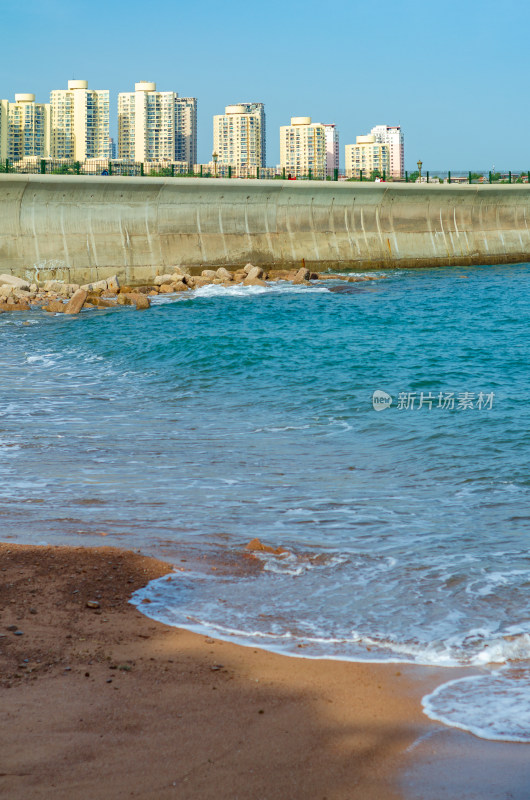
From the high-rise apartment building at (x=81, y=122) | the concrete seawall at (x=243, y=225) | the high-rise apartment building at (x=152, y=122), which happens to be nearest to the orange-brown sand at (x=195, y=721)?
the concrete seawall at (x=243, y=225)

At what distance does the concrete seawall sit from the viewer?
105ft

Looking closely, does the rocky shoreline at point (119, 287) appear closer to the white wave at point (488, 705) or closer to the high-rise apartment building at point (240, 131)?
the white wave at point (488, 705)

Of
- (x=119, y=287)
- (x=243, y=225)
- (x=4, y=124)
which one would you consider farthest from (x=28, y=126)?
(x=119, y=287)

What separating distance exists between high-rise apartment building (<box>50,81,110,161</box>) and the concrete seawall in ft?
159

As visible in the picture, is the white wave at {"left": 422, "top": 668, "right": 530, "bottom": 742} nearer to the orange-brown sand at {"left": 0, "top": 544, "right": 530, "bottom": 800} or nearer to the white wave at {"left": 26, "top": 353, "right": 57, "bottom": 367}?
the orange-brown sand at {"left": 0, "top": 544, "right": 530, "bottom": 800}

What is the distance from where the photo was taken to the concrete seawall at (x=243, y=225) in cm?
3188

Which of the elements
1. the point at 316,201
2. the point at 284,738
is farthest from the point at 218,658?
the point at 316,201

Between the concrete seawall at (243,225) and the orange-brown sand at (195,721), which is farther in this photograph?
the concrete seawall at (243,225)

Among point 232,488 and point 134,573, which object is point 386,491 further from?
point 134,573

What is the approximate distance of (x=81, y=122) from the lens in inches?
3292
